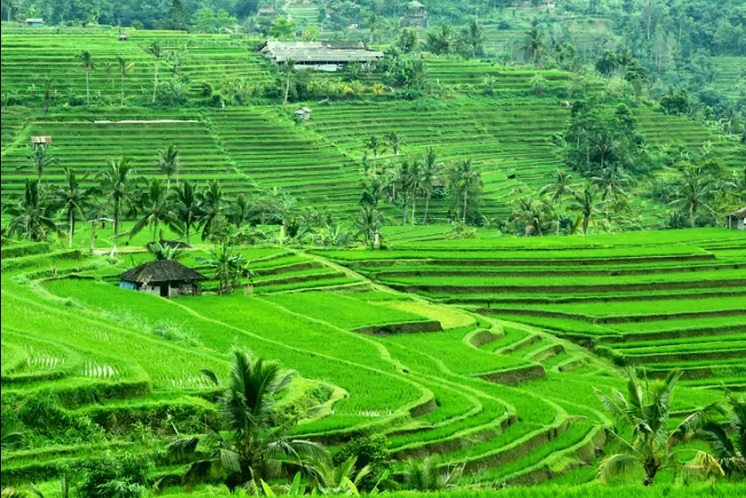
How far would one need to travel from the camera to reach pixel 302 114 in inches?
2884

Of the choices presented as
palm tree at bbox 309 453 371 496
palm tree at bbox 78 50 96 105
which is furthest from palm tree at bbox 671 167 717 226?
palm tree at bbox 309 453 371 496

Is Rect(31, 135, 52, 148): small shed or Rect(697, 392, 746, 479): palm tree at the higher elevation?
Rect(697, 392, 746, 479): palm tree

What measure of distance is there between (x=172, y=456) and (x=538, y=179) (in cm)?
5391

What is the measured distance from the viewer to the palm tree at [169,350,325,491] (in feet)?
52.7

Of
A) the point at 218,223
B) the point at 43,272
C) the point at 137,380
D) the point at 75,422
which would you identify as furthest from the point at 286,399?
the point at 218,223

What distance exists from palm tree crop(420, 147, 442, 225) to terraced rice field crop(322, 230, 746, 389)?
12.1 meters

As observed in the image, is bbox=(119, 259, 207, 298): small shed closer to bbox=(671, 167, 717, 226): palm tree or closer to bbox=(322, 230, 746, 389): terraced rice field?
bbox=(322, 230, 746, 389): terraced rice field

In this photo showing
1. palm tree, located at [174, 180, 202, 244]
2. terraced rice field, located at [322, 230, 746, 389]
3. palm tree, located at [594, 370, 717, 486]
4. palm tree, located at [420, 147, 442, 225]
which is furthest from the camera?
palm tree, located at [420, 147, 442, 225]

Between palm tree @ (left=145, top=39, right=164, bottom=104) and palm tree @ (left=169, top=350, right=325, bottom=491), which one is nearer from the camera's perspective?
palm tree @ (left=169, top=350, right=325, bottom=491)

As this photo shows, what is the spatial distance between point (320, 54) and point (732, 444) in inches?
2583

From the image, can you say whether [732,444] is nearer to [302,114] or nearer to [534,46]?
[302,114]

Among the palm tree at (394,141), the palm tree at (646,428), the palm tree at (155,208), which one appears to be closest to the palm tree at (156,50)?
the palm tree at (394,141)

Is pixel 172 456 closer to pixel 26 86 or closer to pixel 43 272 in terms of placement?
pixel 43 272

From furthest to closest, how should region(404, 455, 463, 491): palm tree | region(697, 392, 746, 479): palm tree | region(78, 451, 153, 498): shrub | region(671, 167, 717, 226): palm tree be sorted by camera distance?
region(671, 167, 717, 226): palm tree < region(697, 392, 746, 479): palm tree < region(404, 455, 463, 491): palm tree < region(78, 451, 153, 498): shrub
